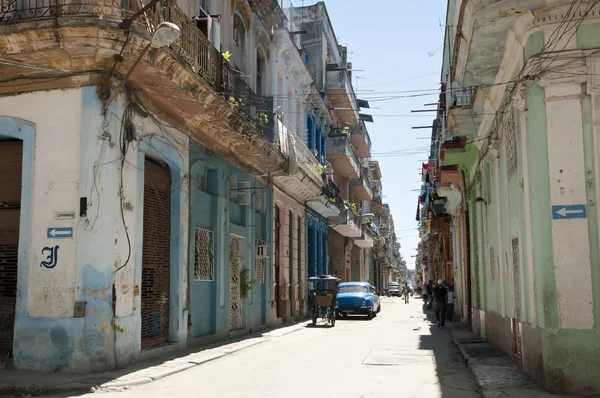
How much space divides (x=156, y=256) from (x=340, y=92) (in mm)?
21366

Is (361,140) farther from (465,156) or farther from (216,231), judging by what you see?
(216,231)

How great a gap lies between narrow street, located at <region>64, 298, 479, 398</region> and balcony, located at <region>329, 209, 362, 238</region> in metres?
16.6

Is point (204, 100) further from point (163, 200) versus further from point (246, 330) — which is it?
point (246, 330)

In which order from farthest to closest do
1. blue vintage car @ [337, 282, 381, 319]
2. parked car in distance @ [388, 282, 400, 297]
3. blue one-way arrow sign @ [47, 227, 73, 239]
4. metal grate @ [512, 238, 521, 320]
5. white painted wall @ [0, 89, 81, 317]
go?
parked car in distance @ [388, 282, 400, 297]
blue vintage car @ [337, 282, 381, 319]
metal grate @ [512, 238, 521, 320]
blue one-way arrow sign @ [47, 227, 73, 239]
white painted wall @ [0, 89, 81, 317]

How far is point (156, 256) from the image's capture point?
→ 12547 mm

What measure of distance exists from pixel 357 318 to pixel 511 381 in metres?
18.4

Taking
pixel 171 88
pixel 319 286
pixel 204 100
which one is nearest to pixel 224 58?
pixel 204 100

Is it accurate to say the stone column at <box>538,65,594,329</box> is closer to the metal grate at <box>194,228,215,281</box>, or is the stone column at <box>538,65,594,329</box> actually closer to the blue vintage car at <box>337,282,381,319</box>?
the metal grate at <box>194,228,215,281</box>

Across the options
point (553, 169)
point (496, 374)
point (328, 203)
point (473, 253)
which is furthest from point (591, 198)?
point (328, 203)

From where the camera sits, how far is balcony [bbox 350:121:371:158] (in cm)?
3858

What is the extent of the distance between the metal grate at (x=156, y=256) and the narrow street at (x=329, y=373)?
4.77 ft

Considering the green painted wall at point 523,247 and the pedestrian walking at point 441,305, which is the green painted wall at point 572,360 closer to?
the green painted wall at point 523,247

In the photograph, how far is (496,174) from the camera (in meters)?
12.4

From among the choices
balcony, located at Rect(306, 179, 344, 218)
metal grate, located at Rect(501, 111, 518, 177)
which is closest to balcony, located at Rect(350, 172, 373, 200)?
balcony, located at Rect(306, 179, 344, 218)
